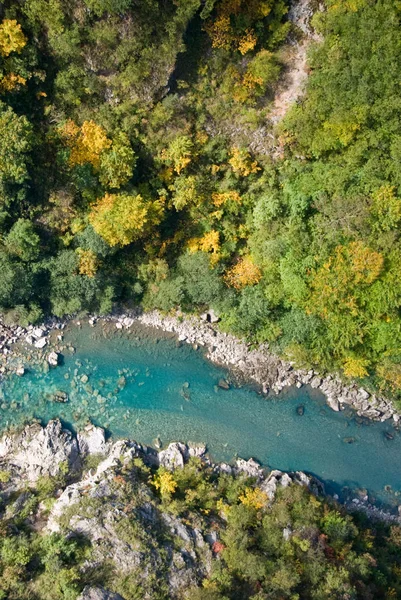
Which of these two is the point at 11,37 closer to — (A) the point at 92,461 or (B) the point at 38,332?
(B) the point at 38,332

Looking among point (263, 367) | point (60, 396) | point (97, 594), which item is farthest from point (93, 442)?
point (263, 367)

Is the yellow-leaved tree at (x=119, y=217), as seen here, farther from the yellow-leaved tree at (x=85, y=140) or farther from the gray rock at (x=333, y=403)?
the gray rock at (x=333, y=403)

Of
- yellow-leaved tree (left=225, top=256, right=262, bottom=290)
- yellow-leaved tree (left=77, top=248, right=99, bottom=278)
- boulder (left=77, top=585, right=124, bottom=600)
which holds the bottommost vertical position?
boulder (left=77, top=585, right=124, bottom=600)

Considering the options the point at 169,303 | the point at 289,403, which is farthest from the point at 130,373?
the point at 289,403

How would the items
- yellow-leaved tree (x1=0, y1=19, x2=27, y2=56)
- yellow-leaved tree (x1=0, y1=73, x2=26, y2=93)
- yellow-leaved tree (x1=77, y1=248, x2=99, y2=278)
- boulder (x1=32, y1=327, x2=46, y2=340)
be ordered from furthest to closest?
boulder (x1=32, y1=327, x2=46, y2=340), yellow-leaved tree (x1=77, y1=248, x2=99, y2=278), yellow-leaved tree (x1=0, y1=73, x2=26, y2=93), yellow-leaved tree (x1=0, y1=19, x2=27, y2=56)

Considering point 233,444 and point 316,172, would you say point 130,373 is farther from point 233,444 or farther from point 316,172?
point 316,172

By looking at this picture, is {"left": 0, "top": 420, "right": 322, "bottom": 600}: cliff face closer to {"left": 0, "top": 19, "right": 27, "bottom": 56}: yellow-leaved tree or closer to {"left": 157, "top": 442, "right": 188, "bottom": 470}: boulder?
{"left": 157, "top": 442, "right": 188, "bottom": 470}: boulder

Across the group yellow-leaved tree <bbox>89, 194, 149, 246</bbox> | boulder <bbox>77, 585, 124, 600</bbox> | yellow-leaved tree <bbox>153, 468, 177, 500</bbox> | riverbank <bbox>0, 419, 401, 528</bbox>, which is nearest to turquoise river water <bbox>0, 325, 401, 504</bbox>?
riverbank <bbox>0, 419, 401, 528</bbox>
